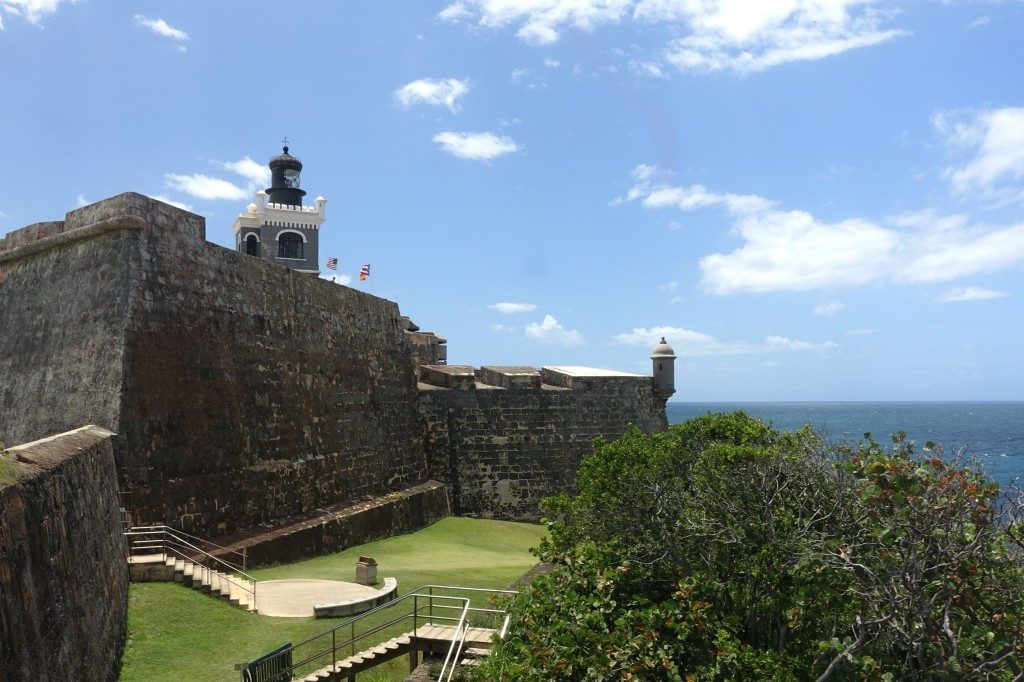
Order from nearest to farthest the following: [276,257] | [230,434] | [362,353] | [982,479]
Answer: [982,479]
[230,434]
[362,353]
[276,257]

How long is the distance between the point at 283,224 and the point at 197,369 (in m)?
26.7

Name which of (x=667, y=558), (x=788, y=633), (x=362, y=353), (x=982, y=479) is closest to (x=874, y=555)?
(x=982, y=479)

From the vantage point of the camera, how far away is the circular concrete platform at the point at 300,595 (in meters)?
11.5

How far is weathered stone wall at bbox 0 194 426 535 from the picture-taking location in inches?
515

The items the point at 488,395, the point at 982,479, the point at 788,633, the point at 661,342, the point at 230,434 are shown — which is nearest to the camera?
the point at 982,479

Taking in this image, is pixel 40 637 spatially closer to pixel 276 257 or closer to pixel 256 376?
pixel 256 376

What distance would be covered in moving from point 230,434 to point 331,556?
329cm

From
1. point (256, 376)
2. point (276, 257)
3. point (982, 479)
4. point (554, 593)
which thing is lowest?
point (554, 593)

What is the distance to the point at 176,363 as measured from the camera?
1384 centimetres

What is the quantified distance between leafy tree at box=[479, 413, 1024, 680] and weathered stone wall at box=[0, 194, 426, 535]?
268 inches

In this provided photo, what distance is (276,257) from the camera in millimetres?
39406

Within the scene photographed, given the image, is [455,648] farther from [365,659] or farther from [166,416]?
[166,416]

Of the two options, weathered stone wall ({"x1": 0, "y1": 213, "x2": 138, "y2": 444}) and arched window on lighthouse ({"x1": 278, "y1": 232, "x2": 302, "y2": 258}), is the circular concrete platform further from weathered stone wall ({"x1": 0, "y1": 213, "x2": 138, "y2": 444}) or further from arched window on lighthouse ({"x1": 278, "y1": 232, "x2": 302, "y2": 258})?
arched window on lighthouse ({"x1": 278, "y1": 232, "x2": 302, "y2": 258})

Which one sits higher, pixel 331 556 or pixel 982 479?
pixel 982 479
